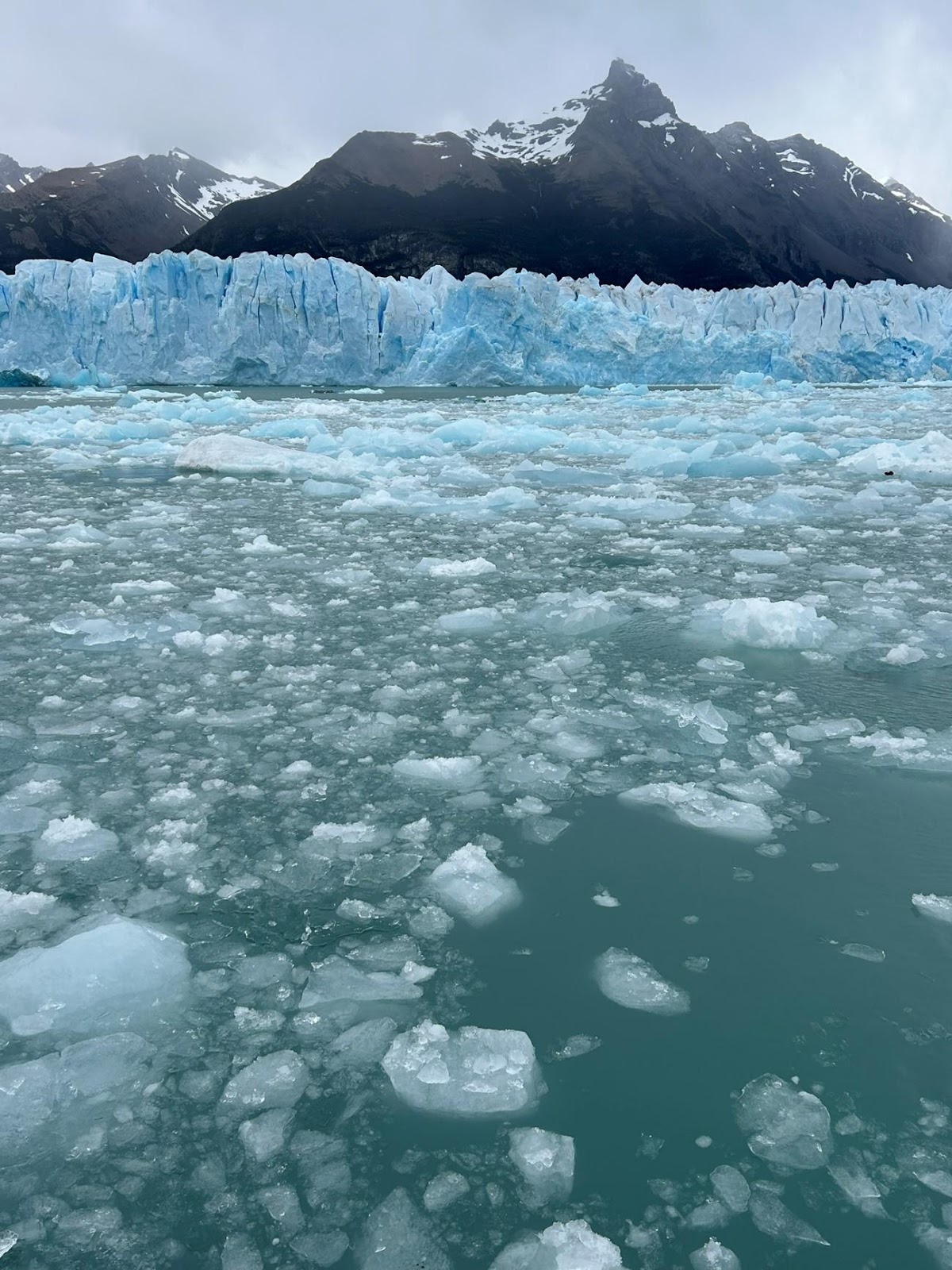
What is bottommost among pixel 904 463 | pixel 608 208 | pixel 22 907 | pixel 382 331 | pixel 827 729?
pixel 22 907

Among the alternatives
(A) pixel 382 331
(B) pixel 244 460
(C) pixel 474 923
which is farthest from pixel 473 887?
(A) pixel 382 331

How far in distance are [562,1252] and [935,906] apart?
1141 millimetres

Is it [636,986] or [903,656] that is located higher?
[903,656]

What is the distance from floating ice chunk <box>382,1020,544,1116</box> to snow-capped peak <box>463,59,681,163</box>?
116 m

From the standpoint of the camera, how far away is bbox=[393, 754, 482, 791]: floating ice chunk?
2359 mm

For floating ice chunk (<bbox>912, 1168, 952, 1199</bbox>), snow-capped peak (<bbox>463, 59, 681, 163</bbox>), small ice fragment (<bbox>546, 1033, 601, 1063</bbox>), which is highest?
snow-capped peak (<bbox>463, 59, 681, 163</bbox>)

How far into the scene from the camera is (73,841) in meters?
2.04

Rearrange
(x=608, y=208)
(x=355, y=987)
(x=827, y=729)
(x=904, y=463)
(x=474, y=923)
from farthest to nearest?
(x=608, y=208) → (x=904, y=463) → (x=827, y=729) → (x=474, y=923) → (x=355, y=987)

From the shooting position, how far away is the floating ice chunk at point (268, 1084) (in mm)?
1347

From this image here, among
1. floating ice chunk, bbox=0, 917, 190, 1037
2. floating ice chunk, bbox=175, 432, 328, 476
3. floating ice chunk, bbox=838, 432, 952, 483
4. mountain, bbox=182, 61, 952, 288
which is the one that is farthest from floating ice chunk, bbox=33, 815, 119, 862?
mountain, bbox=182, 61, 952, 288

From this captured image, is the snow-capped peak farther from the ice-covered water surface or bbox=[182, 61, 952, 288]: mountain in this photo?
the ice-covered water surface

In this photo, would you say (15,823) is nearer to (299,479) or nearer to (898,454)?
(299,479)

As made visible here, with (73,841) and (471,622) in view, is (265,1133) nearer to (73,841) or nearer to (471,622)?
(73,841)

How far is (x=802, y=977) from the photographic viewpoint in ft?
5.27
